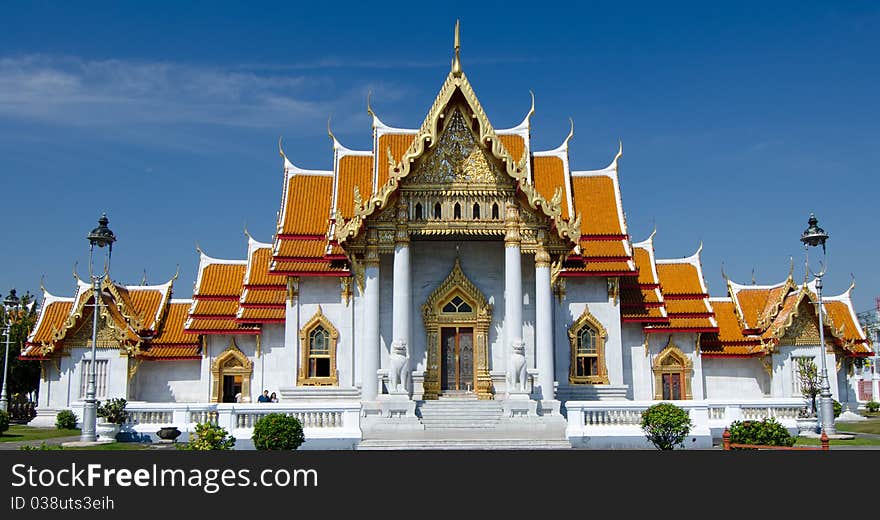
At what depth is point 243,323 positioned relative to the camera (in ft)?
94.6

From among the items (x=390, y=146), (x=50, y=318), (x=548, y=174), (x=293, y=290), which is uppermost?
(x=390, y=146)

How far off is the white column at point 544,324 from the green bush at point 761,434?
5.55 metres

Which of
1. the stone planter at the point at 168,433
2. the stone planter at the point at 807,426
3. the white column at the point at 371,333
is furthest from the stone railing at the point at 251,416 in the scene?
the stone planter at the point at 807,426

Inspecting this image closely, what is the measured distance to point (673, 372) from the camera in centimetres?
2956

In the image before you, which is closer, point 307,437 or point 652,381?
point 307,437

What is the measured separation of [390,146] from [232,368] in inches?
379

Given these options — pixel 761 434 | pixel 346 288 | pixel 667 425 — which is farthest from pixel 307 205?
pixel 761 434

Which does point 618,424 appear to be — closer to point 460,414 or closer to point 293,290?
point 460,414

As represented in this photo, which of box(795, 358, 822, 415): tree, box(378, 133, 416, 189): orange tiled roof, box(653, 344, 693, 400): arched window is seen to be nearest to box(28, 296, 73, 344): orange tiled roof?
box(378, 133, 416, 189): orange tiled roof

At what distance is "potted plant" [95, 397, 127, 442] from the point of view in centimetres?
2102

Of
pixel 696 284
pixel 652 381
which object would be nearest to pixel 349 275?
pixel 652 381

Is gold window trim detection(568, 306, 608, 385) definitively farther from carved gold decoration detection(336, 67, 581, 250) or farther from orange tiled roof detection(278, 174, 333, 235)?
orange tiled roof detection(278, 174, 333, 235)
